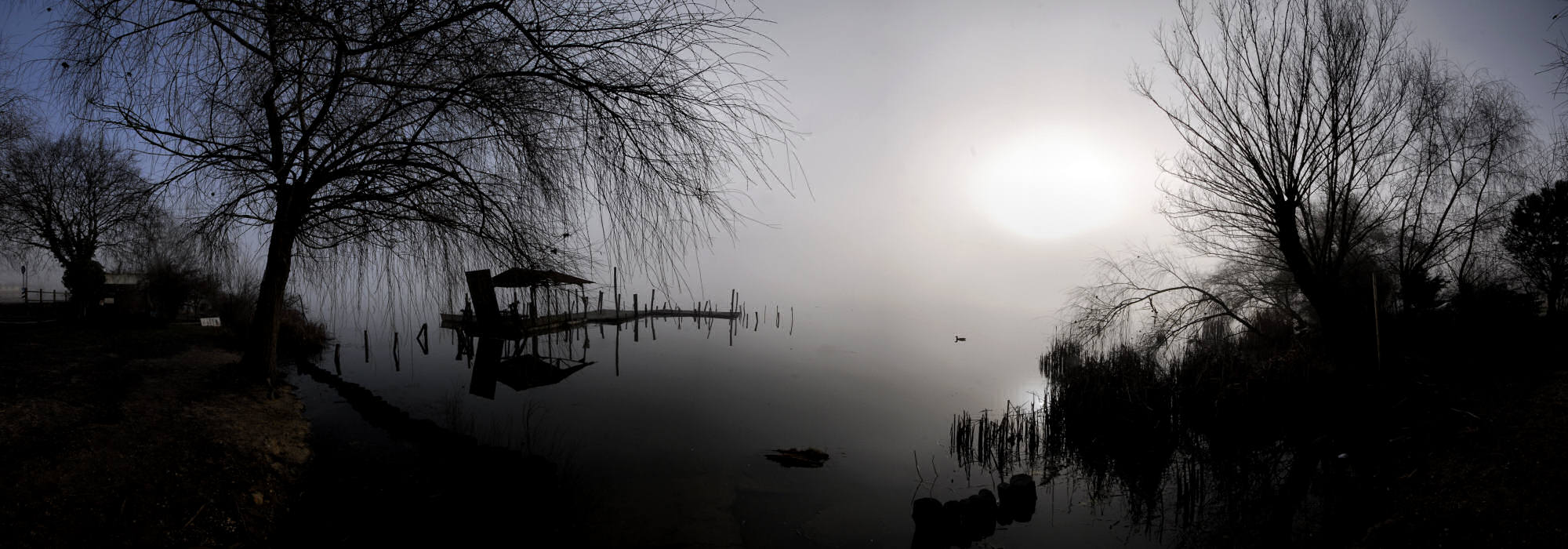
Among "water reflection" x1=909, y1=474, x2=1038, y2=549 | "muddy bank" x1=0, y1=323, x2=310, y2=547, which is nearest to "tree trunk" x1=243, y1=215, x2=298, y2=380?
"muddy bank" x1=0, y1=323, x2=310, y2=547

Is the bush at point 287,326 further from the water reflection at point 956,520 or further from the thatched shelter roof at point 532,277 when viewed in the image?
the water reflection at point 956,520

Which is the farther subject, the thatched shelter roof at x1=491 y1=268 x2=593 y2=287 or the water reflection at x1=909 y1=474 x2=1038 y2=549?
the water reflection at x1=909 y1=474 x2=1038 y2=549

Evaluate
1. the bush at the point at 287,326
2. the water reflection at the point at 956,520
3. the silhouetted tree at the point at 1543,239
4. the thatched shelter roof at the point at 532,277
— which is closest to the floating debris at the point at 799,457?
the water reflection at the point at 956,520

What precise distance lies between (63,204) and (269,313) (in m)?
18.8

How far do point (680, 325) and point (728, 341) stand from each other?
6.70m

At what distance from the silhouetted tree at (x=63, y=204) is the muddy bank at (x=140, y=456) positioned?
1272 cm

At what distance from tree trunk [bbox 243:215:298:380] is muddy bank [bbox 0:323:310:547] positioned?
34cm

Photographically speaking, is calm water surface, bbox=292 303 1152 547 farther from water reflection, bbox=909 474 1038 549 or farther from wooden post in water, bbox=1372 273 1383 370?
wooden post in water, bbox=1372 273 1383 370

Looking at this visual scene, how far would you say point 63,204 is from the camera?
1761 centimetres

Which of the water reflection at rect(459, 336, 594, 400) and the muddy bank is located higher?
the muddy bank

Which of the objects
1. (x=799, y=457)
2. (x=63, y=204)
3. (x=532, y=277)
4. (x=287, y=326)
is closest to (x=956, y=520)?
(x=799, y=457)

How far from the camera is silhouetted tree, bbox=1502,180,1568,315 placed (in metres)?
12.4

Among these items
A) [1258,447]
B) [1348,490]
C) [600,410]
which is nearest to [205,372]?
[600,410]

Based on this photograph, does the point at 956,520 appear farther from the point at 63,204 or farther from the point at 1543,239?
the point at 63,204
